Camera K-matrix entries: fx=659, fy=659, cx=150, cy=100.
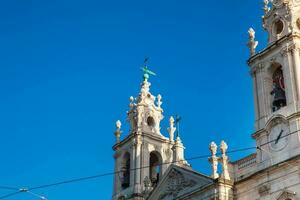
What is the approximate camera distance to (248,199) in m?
31.6

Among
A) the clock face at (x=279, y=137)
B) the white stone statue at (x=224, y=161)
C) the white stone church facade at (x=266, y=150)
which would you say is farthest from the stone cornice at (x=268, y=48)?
the white stone statue at (x=224, y=161)

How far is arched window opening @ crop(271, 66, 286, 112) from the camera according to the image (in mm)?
32875

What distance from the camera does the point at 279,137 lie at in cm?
3153

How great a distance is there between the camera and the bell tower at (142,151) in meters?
40.2

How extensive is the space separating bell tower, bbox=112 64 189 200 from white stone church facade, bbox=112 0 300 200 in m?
0.12

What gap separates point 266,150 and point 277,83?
13.0ft

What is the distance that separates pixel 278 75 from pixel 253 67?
1.49m

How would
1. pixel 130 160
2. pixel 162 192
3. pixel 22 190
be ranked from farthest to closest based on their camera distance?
pixel 130 160 < pixel 162 192 < pixel 22 190

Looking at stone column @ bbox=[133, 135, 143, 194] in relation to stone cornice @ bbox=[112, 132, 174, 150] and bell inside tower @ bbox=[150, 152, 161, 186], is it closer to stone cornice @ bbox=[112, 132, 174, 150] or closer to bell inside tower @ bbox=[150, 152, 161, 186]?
stone cornice @ bbox=[112, 132, 174, 150]

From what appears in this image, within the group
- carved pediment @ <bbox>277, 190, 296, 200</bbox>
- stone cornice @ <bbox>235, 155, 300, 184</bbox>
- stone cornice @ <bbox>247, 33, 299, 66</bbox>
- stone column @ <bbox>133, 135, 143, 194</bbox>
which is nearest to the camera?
carved pediment @ <bbox>277, 190, 296, 200</bbox>

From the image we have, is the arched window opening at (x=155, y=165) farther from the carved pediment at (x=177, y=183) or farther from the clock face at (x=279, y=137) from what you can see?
the clock face at (x=279, y=137)

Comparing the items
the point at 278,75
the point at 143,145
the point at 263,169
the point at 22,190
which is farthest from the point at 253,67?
the point at 22,190

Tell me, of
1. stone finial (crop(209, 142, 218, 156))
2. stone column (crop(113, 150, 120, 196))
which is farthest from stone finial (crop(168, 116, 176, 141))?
stone finial (crop(209, 142, 218, 156))

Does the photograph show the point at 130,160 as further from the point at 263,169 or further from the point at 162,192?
the point at 263,169
